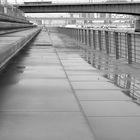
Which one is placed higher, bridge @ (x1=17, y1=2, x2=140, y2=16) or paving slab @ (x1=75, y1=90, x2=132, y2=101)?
bridge @ (x1=17, y1=2, x2=140, y2=16)

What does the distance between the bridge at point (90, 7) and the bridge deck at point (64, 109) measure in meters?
97.9

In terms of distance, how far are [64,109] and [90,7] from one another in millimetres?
110412

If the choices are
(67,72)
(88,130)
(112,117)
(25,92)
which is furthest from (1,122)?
(67,72)

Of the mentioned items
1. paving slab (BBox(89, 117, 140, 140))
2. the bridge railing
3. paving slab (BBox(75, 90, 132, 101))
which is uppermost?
the bridge railing

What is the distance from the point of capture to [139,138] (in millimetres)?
4555

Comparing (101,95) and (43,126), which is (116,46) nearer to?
(101,95)

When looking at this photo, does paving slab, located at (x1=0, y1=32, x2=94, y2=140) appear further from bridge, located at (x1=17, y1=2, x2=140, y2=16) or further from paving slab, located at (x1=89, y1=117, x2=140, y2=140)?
bridge, located at (x1=17, y1=2, x2=140, y2=16)

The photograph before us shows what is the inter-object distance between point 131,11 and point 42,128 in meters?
103

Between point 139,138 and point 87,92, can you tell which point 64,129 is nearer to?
point 139,138

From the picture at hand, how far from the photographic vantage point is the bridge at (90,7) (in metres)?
104

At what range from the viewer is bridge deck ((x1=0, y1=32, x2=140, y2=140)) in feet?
15.6

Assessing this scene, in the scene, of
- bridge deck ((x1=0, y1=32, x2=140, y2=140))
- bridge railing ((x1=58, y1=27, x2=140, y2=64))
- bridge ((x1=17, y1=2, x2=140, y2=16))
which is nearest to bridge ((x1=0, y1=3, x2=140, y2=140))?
bridge deck ((x1=0, y1=32, x2=140, y2=140))

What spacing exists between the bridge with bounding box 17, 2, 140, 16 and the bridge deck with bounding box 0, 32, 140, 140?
97914mm

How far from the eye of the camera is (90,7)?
114 metres
